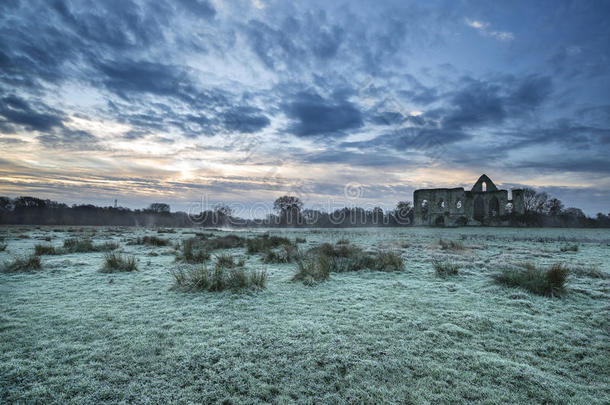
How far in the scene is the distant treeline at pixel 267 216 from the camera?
40.3 metres

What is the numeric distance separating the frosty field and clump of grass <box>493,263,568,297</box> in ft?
0.62

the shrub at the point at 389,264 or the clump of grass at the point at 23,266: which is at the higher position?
the shrub at the point at 389,264

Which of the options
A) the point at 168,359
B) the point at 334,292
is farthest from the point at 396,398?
the point at 334,292

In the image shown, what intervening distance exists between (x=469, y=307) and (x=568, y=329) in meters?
1.10

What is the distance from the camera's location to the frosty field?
7.43 feet

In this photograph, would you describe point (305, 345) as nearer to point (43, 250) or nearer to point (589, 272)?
point (589, 272)

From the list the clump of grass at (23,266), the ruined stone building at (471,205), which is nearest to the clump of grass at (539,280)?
the clump of grass at (23,266)

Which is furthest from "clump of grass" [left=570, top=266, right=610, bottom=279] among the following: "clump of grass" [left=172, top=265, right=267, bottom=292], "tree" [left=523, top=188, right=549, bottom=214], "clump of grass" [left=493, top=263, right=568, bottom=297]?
"tree" [left=523, top=188, right=549, bottom=214]

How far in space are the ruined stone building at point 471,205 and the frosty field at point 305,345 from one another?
39.0 metres

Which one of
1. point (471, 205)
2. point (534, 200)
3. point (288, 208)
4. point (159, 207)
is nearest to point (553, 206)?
point (534, 200)

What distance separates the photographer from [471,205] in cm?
4075

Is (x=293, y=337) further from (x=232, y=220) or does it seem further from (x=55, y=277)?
(x=232, y=220)

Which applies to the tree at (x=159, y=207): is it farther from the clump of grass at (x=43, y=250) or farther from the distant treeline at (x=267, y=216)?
the clump of grass at (x=43, y=250)

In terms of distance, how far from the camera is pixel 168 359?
2.72 metres
